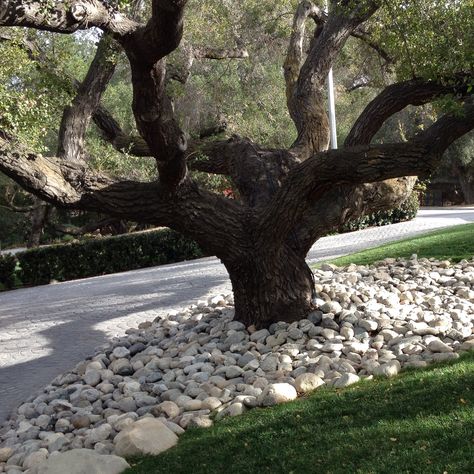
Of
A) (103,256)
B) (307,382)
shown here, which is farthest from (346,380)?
(103,256)

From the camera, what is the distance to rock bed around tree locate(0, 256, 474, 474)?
17.9ft

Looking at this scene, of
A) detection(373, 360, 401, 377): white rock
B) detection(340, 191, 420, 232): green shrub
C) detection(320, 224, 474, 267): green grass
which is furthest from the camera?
detection(340, 191, 420, 232): green shrub

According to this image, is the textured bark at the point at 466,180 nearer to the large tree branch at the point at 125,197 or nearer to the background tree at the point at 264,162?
the background tree at the point at 264,162

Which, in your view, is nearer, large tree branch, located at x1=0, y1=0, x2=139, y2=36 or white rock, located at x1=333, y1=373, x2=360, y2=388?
large tree branch, located at x1=0, y1=0, x2=139, y2=36

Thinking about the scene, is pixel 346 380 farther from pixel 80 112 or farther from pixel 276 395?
pixel 80 112

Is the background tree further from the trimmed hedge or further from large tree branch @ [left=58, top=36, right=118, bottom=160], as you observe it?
the trimmed hedge

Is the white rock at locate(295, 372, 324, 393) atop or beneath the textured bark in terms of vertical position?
beneath

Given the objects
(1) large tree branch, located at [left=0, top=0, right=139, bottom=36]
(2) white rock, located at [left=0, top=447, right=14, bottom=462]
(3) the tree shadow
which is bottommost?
(2) white rock, located at [left=0, top=447, right=14, bottom=462]

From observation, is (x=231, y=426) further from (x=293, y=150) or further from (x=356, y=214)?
(x=293, y=150)

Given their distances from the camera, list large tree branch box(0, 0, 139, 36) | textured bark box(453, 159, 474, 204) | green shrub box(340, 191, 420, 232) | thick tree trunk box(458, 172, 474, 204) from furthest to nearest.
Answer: thick tree trunk box(458, 172, 474, 204), textured bark box(453, 159, 474, 204), green shrub box(340, 191, 420, 232), large tree branch box(0, 0, 139, 36)

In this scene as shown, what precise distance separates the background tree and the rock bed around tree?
0.59m

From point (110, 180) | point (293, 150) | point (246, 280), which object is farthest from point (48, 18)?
point (293, 150)

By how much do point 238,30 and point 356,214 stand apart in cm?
714

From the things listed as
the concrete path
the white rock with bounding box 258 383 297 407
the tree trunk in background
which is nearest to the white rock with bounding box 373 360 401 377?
the white rock with bounding box 258 383 297 407
